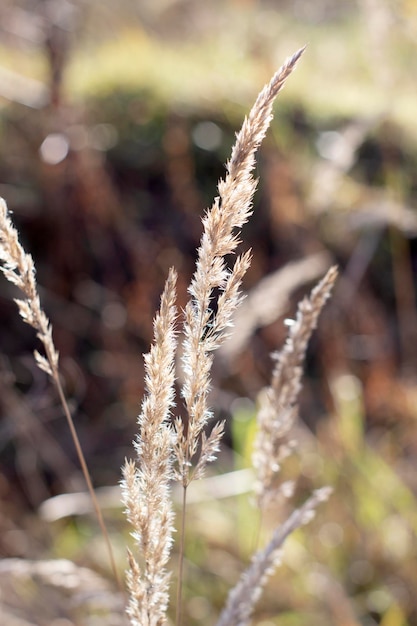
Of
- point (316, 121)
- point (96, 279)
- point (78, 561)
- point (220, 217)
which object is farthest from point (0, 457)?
point (220, 217)

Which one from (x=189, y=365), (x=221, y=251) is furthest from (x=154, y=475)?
(x=221, y=251)

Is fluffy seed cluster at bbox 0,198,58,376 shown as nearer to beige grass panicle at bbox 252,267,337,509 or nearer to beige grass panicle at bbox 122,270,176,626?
beige grass panicle at bbox 122,270,176,626

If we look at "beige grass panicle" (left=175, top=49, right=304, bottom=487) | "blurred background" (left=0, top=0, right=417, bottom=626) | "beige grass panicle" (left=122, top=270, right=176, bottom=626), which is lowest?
"beige grass panicle" (left=122, top=270, right=176, bottom=626)

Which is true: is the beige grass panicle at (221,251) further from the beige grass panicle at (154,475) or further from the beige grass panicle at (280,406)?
the beige grass panicle at (280,406)

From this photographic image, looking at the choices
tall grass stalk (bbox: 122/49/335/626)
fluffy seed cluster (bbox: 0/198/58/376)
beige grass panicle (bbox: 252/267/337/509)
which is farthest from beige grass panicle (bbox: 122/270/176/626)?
beige grass panicle (bbox: 252/267/337/509)

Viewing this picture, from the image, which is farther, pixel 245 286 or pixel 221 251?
pixel 245 286

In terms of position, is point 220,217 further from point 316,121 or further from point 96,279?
point 316,121

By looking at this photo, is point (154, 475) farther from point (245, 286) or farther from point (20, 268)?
point (245, 286)

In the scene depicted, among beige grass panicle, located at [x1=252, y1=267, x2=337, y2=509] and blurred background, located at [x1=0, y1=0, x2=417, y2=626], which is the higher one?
blurred background, located at [x1=0, y1=0, x2=417, y2=626]

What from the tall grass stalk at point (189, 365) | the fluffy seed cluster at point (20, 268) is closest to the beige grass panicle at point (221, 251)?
the tall grass stalk at point (189, 365)
